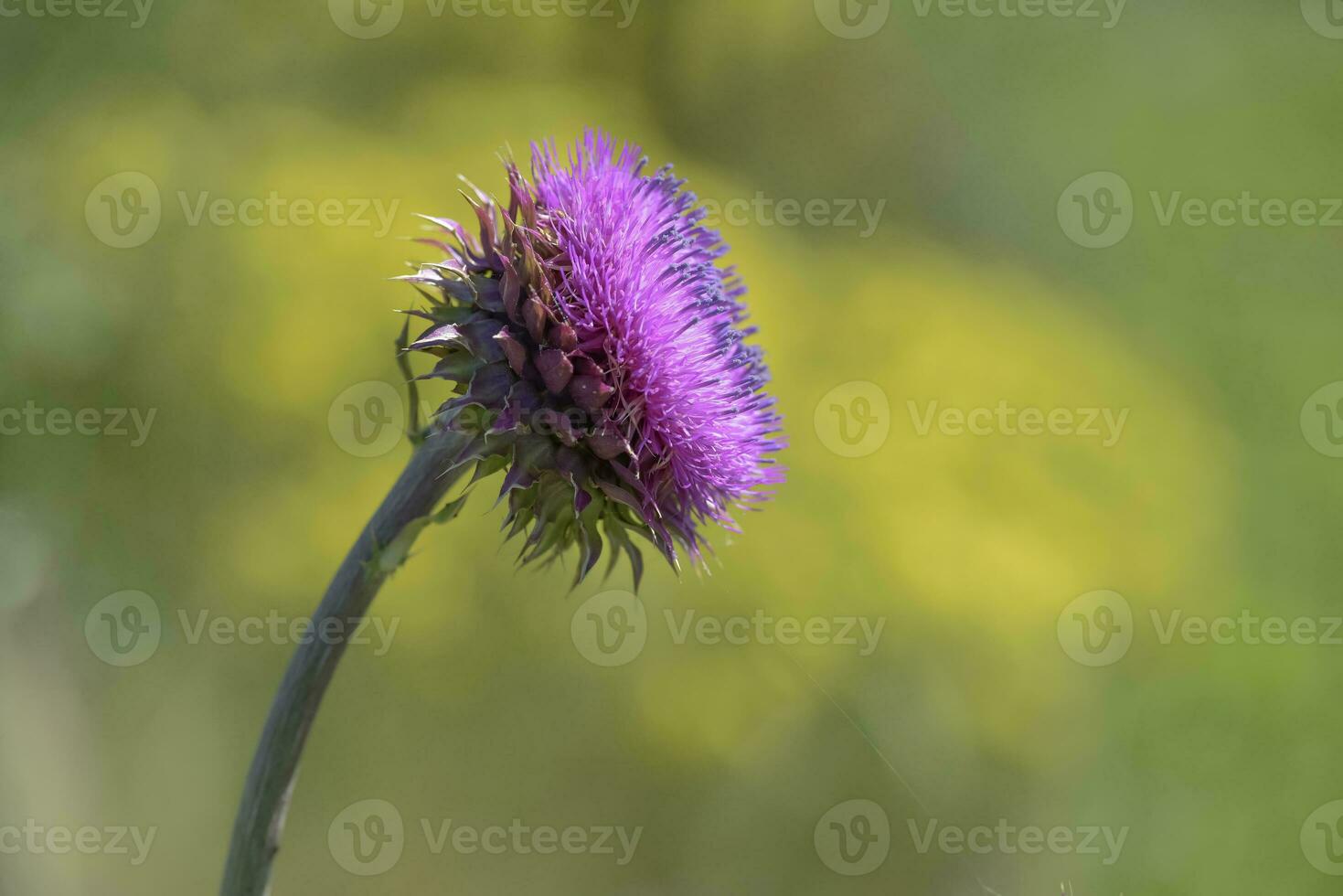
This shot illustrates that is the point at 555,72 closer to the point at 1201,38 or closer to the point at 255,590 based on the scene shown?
the point at 255,590

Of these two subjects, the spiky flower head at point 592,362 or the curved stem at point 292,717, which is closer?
the curved stem at point 292,717

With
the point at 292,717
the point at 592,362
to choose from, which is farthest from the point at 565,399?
the point at 292,717

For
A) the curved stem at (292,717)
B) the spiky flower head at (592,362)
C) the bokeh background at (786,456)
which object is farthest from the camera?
the bokeh background at (786,456)

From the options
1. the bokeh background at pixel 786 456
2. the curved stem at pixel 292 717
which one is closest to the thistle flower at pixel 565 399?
the curved stem at pixel 292 717

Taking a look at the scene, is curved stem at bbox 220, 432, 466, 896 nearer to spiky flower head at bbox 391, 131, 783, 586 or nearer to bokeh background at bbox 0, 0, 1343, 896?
spiky flower head at bbox 391, 131, 783, 586

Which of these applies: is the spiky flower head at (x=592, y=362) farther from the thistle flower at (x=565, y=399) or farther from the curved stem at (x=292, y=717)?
the curved stem at (x=292, y=717)

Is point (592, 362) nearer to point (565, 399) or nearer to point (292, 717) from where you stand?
point (565, 399)

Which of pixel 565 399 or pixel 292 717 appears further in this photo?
pixel 565 399
